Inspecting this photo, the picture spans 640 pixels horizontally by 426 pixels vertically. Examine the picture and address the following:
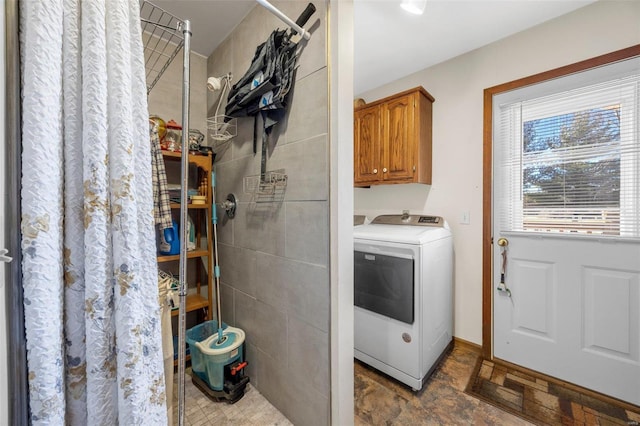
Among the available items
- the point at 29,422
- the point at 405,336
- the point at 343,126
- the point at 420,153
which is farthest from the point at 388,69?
the point at 29,422

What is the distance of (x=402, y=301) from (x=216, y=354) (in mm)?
1181

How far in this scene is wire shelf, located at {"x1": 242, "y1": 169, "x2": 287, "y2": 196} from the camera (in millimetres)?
1365

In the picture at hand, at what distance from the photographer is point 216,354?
1.41 metres

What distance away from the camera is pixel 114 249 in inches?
26.3

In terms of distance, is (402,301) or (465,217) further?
(465,217)

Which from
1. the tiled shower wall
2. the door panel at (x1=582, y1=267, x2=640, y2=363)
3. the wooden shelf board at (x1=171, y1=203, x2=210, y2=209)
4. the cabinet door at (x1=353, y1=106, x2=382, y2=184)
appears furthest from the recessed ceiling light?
the door panel at (x1=582, y1=267, x2=640, y2=363)

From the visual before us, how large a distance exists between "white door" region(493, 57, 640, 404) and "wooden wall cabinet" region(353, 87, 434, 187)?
21.0 inches

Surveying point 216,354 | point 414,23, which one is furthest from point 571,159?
point 216,354

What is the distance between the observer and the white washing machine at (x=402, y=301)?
1.66 metres

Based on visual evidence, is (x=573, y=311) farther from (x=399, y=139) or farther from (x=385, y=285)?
(x=399, y=139)

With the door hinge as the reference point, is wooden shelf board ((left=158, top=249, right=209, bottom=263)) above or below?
below

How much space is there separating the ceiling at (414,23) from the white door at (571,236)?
51 centimetres

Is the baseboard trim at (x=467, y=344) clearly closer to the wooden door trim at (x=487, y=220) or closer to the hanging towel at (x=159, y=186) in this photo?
the wooden door trim at (x=487, y=220)

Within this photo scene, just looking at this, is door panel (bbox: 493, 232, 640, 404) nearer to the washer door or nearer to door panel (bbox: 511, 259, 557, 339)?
door panel (bbox: 511, 259, 557, 339)
